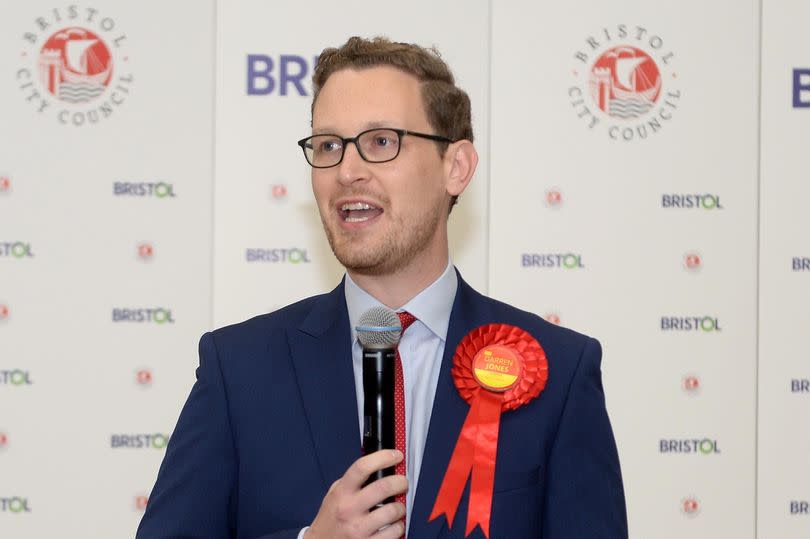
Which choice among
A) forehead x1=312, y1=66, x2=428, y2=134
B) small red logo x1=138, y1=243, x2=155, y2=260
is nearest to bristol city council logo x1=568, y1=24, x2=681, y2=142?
small red logo x1=138, y1=243, x2=155, y2=260

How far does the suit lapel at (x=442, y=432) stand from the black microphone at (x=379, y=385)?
23 cm

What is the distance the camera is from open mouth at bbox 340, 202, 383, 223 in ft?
5.74

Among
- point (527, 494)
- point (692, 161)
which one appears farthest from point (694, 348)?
point (527, 494)

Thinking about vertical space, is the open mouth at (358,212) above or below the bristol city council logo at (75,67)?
below

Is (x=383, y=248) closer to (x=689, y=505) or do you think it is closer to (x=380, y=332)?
(x=380, y=332)

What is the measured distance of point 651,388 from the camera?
3387 mm

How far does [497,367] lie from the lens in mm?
1664

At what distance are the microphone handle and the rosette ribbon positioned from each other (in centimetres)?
25

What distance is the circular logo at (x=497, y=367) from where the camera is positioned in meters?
1.65

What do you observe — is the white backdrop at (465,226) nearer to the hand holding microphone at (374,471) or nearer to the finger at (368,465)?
the hand holding microphone at (374,471)

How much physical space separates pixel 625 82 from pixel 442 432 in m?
2.20

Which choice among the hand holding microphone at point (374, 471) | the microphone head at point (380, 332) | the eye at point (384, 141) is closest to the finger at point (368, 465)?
the hand holding microphone at point (374, 471)

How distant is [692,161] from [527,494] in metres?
2.13

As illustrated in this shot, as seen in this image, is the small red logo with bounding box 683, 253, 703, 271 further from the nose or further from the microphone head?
the microphone head
